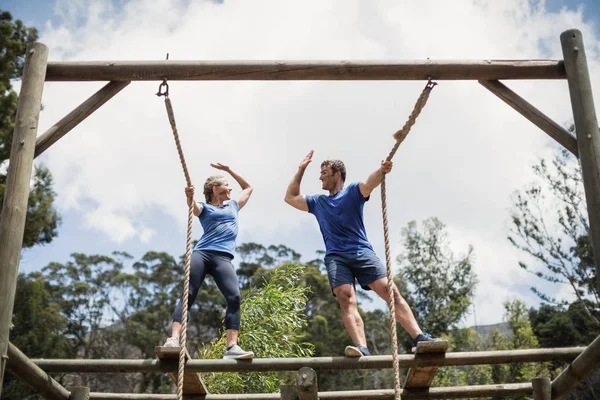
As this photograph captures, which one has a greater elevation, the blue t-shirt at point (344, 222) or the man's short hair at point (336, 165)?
the man's short hair at point (336, 165)

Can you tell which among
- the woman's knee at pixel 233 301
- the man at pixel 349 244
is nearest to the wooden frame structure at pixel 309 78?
the man at pixel 349 244

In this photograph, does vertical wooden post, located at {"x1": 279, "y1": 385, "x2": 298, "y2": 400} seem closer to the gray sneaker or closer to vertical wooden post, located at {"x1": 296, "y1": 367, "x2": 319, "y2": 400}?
vertical wooden post, located at {"x1": 296, "y1": 367, "x2": 319, "y2": 400}

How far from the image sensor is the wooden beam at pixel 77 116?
3.69 metres

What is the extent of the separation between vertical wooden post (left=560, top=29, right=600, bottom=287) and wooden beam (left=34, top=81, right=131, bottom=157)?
2.90m

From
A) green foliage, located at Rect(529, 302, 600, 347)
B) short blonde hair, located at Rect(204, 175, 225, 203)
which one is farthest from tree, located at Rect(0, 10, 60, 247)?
green foliage, located at Rect(529, 302, 600, 347)

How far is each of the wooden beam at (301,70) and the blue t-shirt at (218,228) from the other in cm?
134

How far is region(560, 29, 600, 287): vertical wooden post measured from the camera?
341 cm

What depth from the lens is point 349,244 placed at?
4.35 m

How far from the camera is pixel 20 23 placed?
1576cm

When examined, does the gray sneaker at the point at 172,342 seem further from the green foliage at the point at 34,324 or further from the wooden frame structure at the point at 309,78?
the green foliage at the point at 34,324

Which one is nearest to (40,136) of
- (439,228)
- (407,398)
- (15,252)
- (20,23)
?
(15,252)

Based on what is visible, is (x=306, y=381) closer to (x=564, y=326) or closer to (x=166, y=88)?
(x=166, y=88)

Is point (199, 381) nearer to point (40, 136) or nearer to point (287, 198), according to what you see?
point (287, 198)

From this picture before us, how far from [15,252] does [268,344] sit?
7406 millimetres
